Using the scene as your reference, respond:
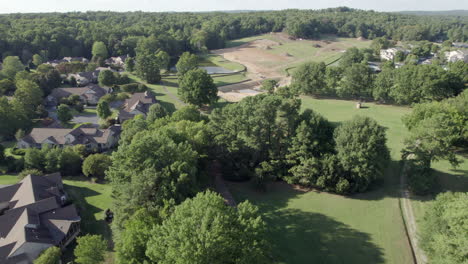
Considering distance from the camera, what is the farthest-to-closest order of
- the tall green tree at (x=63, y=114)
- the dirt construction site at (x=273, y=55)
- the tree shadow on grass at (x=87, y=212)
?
the dirt construction site at (x=273, y=55) < the tall green tree at (x=63, y=114) < the tree shadow on grass at (x=87, y=212)

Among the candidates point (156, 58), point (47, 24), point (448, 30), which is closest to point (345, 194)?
point (156, 58)

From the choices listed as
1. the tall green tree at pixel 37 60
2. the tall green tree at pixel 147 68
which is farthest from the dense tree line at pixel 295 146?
the tall green tree at pixel 37 60

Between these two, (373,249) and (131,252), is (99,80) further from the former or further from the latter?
(373,249)

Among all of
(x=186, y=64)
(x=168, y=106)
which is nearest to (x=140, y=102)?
(x=168, y=106)

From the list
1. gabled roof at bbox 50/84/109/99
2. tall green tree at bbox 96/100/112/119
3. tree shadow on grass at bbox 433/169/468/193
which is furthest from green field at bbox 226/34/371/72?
tree shadow on grass at bbox 433/169/468/193

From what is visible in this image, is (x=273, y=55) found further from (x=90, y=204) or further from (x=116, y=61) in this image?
(x=90, y=204)

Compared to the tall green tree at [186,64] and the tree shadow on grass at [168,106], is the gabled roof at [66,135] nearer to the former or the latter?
the tree shadow on grass at [168,106]

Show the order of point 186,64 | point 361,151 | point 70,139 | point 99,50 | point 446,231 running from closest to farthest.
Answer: point 446,231
point 361,151
point 70,139
point 186,64
point 99,50
